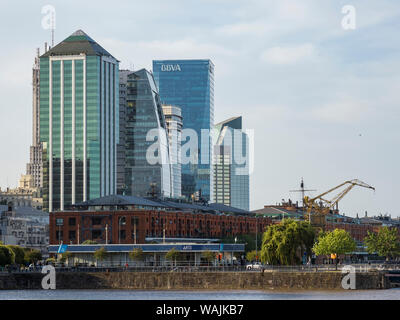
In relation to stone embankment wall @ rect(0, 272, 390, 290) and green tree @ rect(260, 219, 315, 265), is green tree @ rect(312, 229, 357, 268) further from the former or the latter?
stone embankment wall @ rect(0, 272, 390, 290)

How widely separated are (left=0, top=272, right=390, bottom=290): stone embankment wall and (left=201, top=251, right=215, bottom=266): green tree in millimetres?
19302

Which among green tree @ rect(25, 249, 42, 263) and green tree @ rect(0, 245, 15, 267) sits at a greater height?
green tree @ rect(0, 245, 15, 267)

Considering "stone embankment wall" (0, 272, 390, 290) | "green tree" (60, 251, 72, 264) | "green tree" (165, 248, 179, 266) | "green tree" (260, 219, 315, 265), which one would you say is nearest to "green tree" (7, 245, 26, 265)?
"green tree" (60, 251, 72, 264)

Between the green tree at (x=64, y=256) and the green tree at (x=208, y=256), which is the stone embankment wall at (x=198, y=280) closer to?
the green tree at (x=64, y=256)

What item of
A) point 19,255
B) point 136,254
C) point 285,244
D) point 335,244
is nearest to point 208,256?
point 136,254

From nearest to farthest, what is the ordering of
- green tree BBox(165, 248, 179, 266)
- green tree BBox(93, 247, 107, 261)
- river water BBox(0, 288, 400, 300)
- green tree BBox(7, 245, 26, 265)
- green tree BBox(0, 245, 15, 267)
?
river water BBox(0, 288, 400, 300)
green tree BBox(165, 248, 179, 266)
green tree BBox(0, 245, 15, 267)
green tree BBox(93, 247, 107, 261)
green tree BBox(7, 245, 26, 265)

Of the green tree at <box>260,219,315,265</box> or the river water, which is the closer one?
the river water

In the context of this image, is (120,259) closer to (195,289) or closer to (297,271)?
(195,289)

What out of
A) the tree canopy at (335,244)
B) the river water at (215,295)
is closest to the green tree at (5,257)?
the river water at (215,295)

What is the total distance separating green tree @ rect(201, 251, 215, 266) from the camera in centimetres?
16175

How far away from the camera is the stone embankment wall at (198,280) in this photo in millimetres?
132750

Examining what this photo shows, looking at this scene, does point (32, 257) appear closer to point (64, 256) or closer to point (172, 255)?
point (64, 256)

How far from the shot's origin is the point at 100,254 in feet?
537
